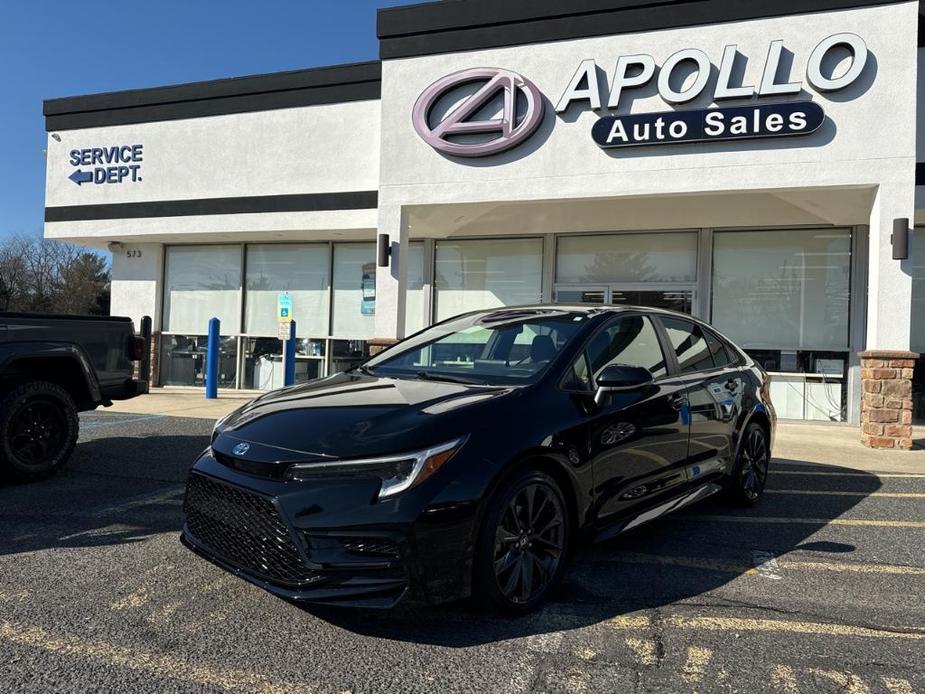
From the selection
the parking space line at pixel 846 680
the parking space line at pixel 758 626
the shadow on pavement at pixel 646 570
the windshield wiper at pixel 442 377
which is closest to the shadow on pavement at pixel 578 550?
the shadow on pavement at pixel 646 570

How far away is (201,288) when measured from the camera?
14.5m

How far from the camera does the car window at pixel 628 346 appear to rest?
388cm

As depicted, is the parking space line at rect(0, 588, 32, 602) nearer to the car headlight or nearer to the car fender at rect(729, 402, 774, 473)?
the car headlight

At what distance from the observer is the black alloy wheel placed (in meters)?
5.03

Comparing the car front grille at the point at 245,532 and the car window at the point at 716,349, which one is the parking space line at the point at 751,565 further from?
the car front grille at the point at 245,532

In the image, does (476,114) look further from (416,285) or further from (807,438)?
(807,438)

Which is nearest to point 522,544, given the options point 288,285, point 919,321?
point 919,321

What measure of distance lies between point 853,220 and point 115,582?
1095 cm

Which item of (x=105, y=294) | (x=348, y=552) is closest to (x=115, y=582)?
(x=348, y=552)

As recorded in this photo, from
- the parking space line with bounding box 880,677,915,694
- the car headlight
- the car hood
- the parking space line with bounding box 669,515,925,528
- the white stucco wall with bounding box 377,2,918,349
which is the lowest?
the parking space line with bounding box 880,677,915,694

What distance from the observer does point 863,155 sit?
8461 mm

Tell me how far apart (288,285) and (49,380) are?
827 centimetres

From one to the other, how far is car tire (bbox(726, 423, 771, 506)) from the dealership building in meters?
4.02

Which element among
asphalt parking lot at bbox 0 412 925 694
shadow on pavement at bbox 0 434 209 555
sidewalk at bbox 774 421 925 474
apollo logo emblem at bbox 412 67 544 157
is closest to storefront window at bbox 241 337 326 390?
apollo logo emblem at bbox 412 67 544 157
